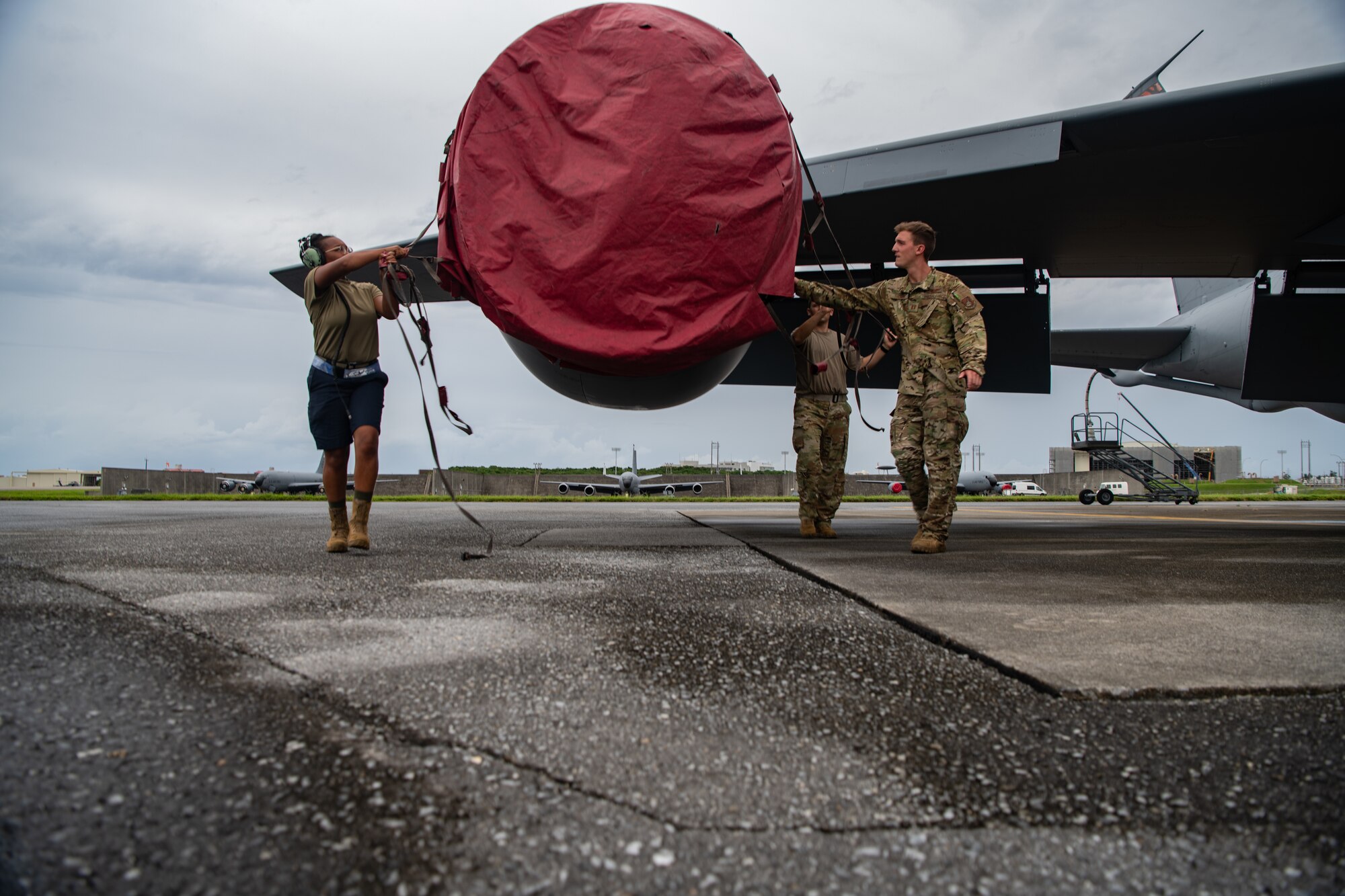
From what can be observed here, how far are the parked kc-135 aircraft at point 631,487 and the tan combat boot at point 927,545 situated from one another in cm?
2466

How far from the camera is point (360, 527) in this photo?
11.9 feet

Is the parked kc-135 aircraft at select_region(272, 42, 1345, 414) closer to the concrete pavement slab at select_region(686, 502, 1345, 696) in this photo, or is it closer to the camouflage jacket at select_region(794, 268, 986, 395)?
the camouflage jacket at select_region(794, 268, 986, 395)

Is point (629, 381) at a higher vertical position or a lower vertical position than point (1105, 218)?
lower

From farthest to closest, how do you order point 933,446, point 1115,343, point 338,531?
point 1115,343, point 933,446, point 338,531

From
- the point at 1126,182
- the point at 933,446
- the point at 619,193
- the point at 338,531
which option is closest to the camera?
→ the point at 619,193

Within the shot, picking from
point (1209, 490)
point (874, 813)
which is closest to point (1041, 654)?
point (874, 813)

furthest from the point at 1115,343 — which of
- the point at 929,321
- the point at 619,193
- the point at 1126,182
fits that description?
the point at 619,193

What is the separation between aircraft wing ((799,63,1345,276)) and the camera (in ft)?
11.9

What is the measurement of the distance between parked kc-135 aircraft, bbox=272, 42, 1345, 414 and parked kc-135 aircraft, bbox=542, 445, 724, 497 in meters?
23.1

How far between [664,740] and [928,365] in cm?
322

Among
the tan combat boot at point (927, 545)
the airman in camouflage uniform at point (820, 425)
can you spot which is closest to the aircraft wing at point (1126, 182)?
the airman in camouflage uniform at point (820, 425)

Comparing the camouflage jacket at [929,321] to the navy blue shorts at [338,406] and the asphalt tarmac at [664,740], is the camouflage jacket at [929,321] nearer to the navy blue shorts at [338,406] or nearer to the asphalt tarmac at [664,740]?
the asphalt tarmac at [664,740]

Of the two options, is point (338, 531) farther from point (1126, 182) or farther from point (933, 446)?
point (1126, 182)

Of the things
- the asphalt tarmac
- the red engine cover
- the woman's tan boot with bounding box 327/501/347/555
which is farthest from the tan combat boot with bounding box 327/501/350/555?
the red engine cover
